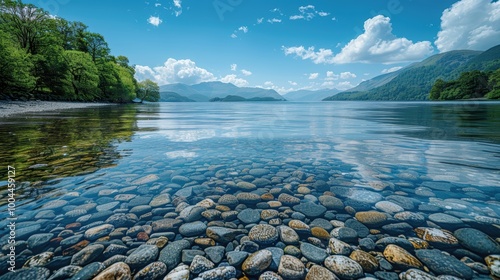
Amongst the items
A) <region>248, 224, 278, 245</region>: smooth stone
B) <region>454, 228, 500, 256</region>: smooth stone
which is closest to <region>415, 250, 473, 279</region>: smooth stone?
<region>454, 228, 500, 256</region>: smooth stone

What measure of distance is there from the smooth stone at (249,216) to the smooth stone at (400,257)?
2109 mm

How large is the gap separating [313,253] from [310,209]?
1.37 metres

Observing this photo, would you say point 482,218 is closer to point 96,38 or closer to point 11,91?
point 11,91

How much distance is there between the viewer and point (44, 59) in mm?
45625

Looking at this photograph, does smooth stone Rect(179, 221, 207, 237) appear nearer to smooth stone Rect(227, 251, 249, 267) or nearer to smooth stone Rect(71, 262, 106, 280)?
smooth stone Rect(227, 251, 249, 267)

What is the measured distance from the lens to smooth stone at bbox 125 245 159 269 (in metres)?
2.79

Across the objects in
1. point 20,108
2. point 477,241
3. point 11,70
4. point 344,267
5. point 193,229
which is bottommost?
point 193,229

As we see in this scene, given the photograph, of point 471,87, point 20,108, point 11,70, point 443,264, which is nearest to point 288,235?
point 443,264

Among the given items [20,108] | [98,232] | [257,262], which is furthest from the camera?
[20,108]

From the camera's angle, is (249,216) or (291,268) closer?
(291,268)

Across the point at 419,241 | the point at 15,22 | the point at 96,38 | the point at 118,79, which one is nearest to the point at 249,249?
the point at 419,241

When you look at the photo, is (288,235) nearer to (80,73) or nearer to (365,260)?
(365,260)

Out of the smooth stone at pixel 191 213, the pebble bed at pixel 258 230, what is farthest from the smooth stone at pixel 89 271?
the smooth stone at pixel 191 213

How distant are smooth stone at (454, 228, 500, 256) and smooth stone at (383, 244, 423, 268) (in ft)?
3.29
